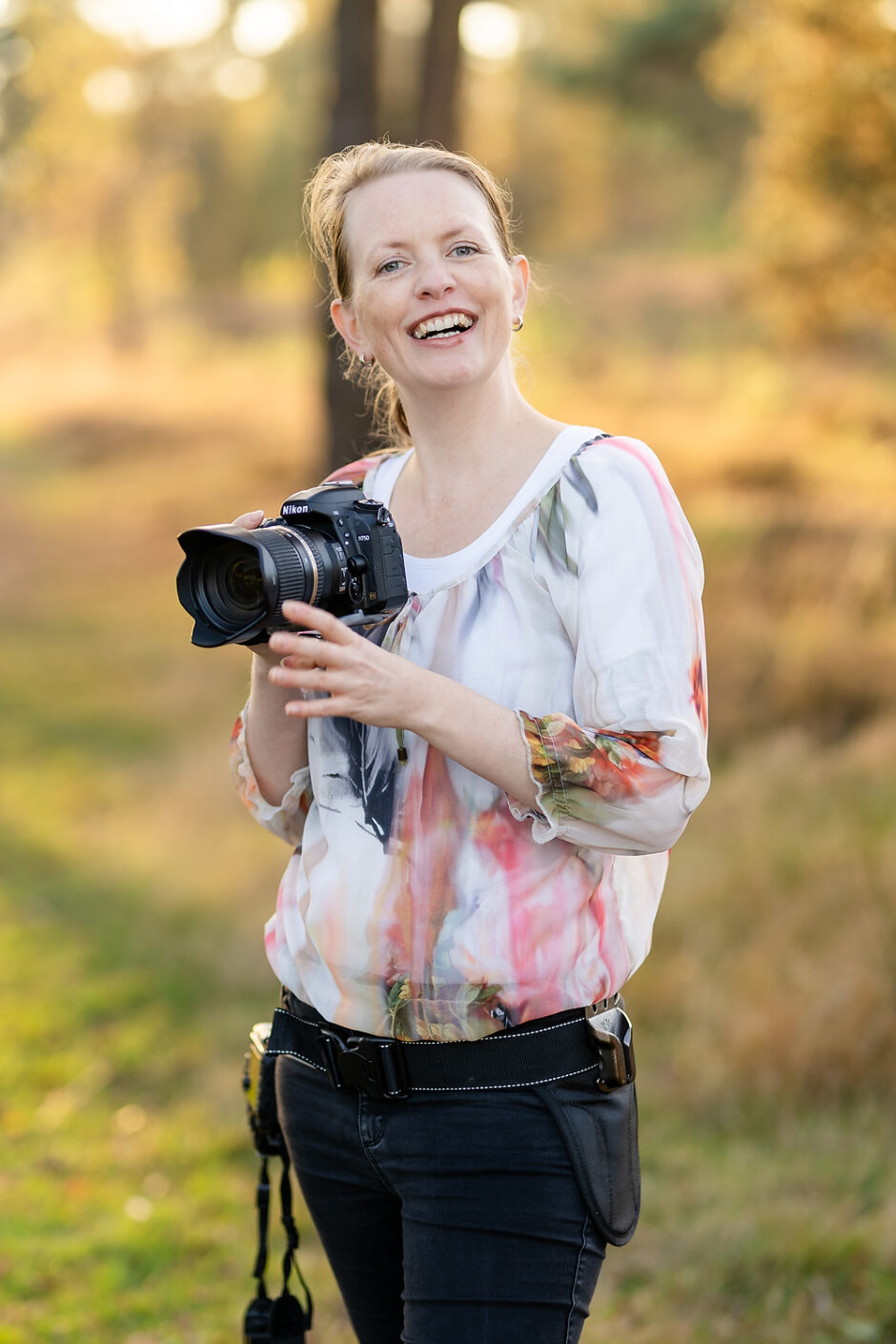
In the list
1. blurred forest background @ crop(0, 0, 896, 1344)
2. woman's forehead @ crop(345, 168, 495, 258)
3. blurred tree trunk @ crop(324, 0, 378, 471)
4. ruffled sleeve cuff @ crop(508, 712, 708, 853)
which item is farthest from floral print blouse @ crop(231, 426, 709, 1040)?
blurred tree trunk @ crop(324, 0, 378, 471)

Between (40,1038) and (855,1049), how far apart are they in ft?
8.88

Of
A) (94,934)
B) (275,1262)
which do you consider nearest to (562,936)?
(275,1262)

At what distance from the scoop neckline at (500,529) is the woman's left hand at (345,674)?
0.71 ft

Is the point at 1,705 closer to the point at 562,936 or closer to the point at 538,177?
the point at 562,936

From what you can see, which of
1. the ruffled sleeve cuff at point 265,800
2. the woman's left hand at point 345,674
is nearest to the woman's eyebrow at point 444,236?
the woman's left hand at point 345,674

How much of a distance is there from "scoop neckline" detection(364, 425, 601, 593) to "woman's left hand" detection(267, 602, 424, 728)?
216 millimetres

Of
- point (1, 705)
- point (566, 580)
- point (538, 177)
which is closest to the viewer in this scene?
point (566, 580)

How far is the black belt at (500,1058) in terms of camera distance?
62.1 inches

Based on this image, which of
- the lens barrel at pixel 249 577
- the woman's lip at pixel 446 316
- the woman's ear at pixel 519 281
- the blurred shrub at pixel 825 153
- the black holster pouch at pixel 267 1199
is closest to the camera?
the lens barrel at pixel 249 577

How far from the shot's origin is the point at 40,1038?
4.59 meters

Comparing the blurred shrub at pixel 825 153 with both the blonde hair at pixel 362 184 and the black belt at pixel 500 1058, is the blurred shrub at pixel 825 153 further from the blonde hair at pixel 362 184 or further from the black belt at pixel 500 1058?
the black belt at pixel 500 1058

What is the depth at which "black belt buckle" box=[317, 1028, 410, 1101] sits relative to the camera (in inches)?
62.9

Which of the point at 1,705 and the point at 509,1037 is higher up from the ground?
the point at 1,705

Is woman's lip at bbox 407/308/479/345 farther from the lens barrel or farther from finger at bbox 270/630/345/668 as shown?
finger at bbox 270/630/345/668
